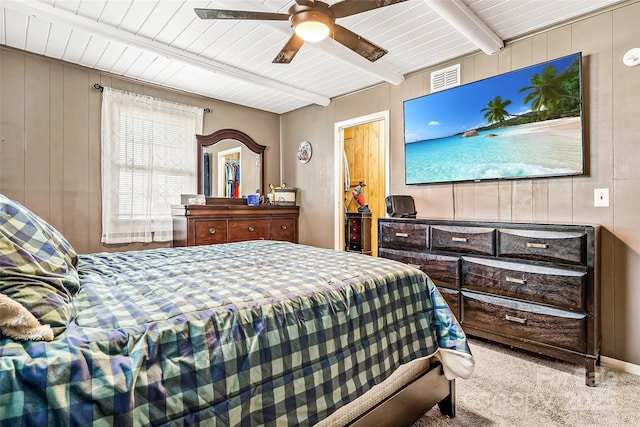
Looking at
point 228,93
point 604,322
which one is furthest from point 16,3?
point 604,322

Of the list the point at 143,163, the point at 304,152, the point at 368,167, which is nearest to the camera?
the point at 143,163

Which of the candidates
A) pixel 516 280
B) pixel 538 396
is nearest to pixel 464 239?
pixel 516 280

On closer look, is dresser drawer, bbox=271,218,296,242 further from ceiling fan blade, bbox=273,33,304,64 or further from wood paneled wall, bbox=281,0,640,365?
ceiling fan blade, bbox=273,33,304,64

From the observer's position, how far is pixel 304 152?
4691 mm

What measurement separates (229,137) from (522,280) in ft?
12.1

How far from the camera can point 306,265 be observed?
1616 millimetres

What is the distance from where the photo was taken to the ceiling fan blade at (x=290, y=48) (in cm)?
214

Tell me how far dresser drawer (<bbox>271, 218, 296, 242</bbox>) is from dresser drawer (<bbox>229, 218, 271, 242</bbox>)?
3.4 inches

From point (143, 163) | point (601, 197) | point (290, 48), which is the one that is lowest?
point (601, 197)

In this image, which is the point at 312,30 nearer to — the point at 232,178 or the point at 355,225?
the point at 232,178

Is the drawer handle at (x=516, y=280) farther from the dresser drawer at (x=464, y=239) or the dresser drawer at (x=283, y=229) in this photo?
the dresser drawer at (x=283, y=229)

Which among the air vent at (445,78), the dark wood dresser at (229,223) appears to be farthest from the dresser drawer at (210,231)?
the air vent at (445,78)

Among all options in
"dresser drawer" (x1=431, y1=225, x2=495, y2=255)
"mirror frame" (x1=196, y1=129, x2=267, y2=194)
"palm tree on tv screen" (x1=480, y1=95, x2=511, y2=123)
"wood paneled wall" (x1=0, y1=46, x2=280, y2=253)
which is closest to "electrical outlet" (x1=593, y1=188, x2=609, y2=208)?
"dresser drawer" (x1=431, y1=225, x2=495, y2=255)

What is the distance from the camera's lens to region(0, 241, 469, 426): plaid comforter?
73 centimetres
